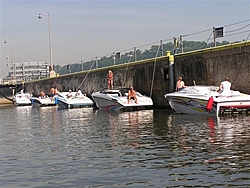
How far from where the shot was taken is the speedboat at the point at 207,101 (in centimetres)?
2080

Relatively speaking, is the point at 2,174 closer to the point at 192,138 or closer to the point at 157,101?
the point at 192,138

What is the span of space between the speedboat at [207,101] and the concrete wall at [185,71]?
1990 mm

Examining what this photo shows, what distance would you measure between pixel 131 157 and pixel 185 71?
17403mm

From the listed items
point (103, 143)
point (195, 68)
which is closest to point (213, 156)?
point (103, 143)

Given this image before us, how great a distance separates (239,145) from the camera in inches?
481

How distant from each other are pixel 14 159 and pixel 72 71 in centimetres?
4017

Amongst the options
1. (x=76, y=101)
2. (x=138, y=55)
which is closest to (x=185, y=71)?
(x=138, y=55)

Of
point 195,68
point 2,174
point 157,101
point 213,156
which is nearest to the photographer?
point 2,174

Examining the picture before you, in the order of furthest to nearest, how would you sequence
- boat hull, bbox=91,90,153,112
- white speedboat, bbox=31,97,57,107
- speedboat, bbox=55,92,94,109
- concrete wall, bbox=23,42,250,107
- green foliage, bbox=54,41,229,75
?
white speedboat, bbox=31,97,57,107
speedboat, bbox=55,92,94,109
green foliage, bbox=54,41,229,75
boat hull, bbox=91,90,153,112
concrete wall, bbox=23,42,250,107

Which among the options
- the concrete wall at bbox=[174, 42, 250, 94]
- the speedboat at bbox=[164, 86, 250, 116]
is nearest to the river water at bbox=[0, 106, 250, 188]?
the speedboat at bbox=[164, 86, 250, 116]

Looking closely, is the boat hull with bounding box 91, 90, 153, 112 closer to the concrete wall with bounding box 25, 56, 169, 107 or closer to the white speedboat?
the concrete wall with bounding box 25, 56, 169, 107

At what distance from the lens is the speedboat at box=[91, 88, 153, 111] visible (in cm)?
2848

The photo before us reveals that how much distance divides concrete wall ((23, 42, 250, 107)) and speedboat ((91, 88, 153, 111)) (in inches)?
56.4

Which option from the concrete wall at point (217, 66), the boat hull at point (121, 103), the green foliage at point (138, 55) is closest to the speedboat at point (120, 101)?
the boat hull at point (121, 103)
